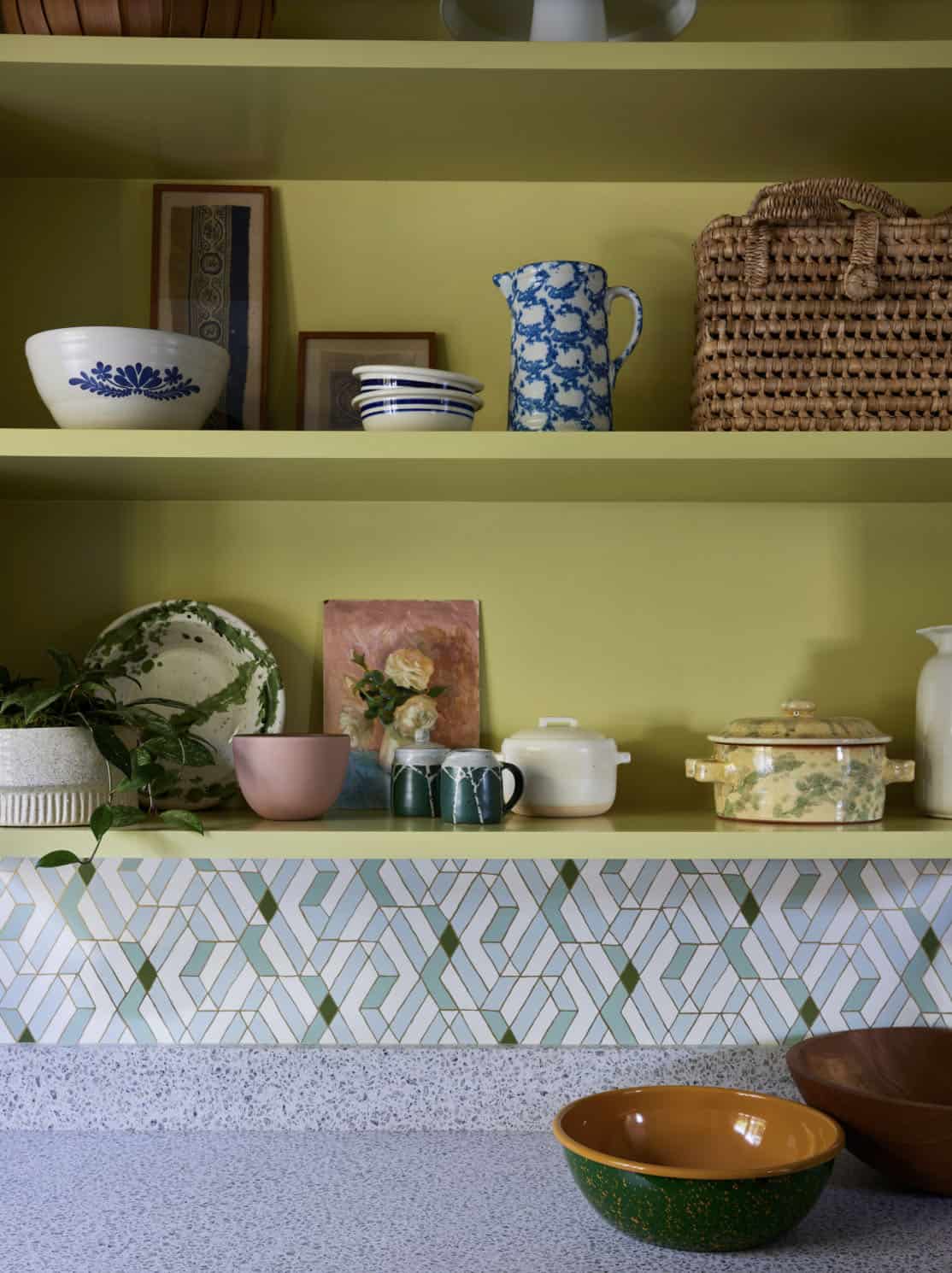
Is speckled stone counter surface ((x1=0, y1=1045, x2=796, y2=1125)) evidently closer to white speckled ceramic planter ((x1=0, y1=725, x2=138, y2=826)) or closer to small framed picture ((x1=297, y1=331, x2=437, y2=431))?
white speckled ceramic planter ((x1=0, y1=725, x2=138, y2=826))

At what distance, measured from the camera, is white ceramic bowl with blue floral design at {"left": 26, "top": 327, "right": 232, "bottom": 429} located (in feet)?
4.31

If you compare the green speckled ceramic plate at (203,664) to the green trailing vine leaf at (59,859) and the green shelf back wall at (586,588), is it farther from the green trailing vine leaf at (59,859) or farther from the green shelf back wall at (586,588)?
the green trailing vine leaf at (59,859)

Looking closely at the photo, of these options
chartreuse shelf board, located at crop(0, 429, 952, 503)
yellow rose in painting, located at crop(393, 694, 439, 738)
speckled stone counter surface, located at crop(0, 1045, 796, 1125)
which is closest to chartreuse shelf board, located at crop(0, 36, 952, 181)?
chartreuse shelf board, located at crop(0, 429, 952, 503)

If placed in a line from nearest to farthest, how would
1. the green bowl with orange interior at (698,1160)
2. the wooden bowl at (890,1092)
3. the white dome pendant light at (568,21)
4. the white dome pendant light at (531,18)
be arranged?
the green bowl with orange interior at (698,1160) < the wooden bowl at (890,1092) < the white dome pendant light at (568,21) < the white dome pendant light at (531,18)

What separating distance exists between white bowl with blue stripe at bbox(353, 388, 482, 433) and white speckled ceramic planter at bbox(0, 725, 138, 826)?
0.48 metres

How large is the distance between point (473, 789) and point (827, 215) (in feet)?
2.54

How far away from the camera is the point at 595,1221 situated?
1.25 meters

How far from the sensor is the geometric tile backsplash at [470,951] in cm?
157

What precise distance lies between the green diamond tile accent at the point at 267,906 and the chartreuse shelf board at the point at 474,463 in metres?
0.53

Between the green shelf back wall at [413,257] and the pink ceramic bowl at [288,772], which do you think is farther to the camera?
the green shelf back wall at [413,257]

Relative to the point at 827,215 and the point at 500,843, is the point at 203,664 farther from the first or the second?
the point at 827,215

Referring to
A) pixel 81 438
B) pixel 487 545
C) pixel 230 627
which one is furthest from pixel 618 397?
pixel 81 438

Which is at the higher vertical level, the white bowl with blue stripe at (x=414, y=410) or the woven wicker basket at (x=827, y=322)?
the woven wicker basket at (x=827, y=322)

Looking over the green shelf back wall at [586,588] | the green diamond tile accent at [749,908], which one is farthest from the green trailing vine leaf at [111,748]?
the green diamond tile accent at [749,908]
